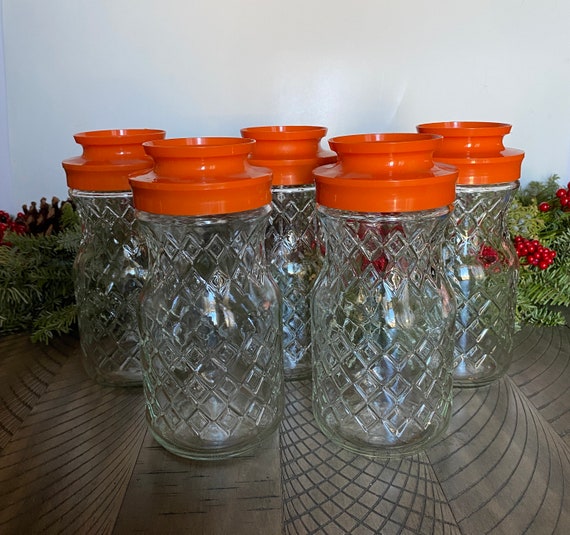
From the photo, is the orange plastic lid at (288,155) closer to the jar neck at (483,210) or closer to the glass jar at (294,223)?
the glass jar at (294,223)

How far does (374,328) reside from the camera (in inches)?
19.5

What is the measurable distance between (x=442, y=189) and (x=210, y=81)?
511mm

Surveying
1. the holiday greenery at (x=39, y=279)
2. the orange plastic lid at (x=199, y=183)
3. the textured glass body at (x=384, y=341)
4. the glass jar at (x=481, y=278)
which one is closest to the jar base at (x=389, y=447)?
the textured glass body at (x=384, y=341)

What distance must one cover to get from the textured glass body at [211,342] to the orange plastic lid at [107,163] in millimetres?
78

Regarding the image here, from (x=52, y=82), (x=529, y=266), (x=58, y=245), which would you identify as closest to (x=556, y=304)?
(x=529, y=266)

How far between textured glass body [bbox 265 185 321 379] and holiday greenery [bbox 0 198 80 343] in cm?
28

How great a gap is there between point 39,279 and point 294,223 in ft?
1.18

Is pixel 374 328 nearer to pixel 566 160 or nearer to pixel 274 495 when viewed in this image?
pixel 274 495

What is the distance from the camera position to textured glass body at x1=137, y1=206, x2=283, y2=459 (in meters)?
0.48

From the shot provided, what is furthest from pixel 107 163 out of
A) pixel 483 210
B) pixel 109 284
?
pixel 483 210

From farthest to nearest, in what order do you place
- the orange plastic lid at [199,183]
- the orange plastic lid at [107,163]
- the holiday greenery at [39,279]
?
the holiday greenery at [39,279], the orange plastic lid at [107,163], the orange plastic lid at [199,183]

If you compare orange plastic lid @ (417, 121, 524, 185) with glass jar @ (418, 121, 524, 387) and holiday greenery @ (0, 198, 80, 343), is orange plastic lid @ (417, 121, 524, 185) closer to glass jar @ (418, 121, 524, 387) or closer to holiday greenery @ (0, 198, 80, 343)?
glass jar @ (418, 121, 524, 387)

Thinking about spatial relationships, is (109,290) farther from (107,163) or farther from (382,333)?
(382,333)

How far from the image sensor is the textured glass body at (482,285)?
0.57m
